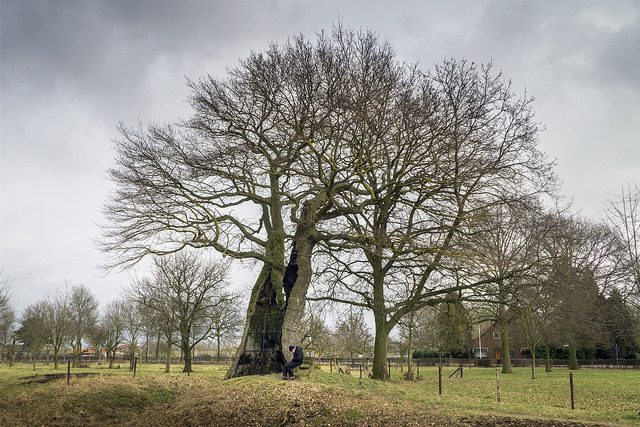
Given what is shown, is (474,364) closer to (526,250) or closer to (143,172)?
(526,250)

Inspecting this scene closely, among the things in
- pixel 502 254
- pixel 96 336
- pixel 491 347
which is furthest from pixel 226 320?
pixel 491 347

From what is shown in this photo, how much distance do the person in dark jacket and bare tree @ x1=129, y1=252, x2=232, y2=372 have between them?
23.8 meters

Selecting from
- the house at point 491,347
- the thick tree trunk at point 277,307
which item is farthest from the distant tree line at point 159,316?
the house at point 491,347

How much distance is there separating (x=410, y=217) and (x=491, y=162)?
362cm

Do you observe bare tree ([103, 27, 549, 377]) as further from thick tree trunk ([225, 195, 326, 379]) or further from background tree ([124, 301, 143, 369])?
background tree ([124, 301, 143, 369])

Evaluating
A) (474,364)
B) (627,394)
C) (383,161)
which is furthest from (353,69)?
(474,364)

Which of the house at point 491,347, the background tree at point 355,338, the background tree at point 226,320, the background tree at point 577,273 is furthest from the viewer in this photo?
the house at point 491,347

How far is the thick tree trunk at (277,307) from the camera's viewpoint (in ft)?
59.0

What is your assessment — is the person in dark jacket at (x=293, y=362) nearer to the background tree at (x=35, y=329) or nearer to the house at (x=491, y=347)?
the background tree at (x=35, y=329)

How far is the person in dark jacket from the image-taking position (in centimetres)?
1532

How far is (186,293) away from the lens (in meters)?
40.0

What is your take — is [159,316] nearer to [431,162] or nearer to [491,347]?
[431,162]

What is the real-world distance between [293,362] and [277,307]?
390 centimetres

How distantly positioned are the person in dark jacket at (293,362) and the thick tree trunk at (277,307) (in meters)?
1.41
